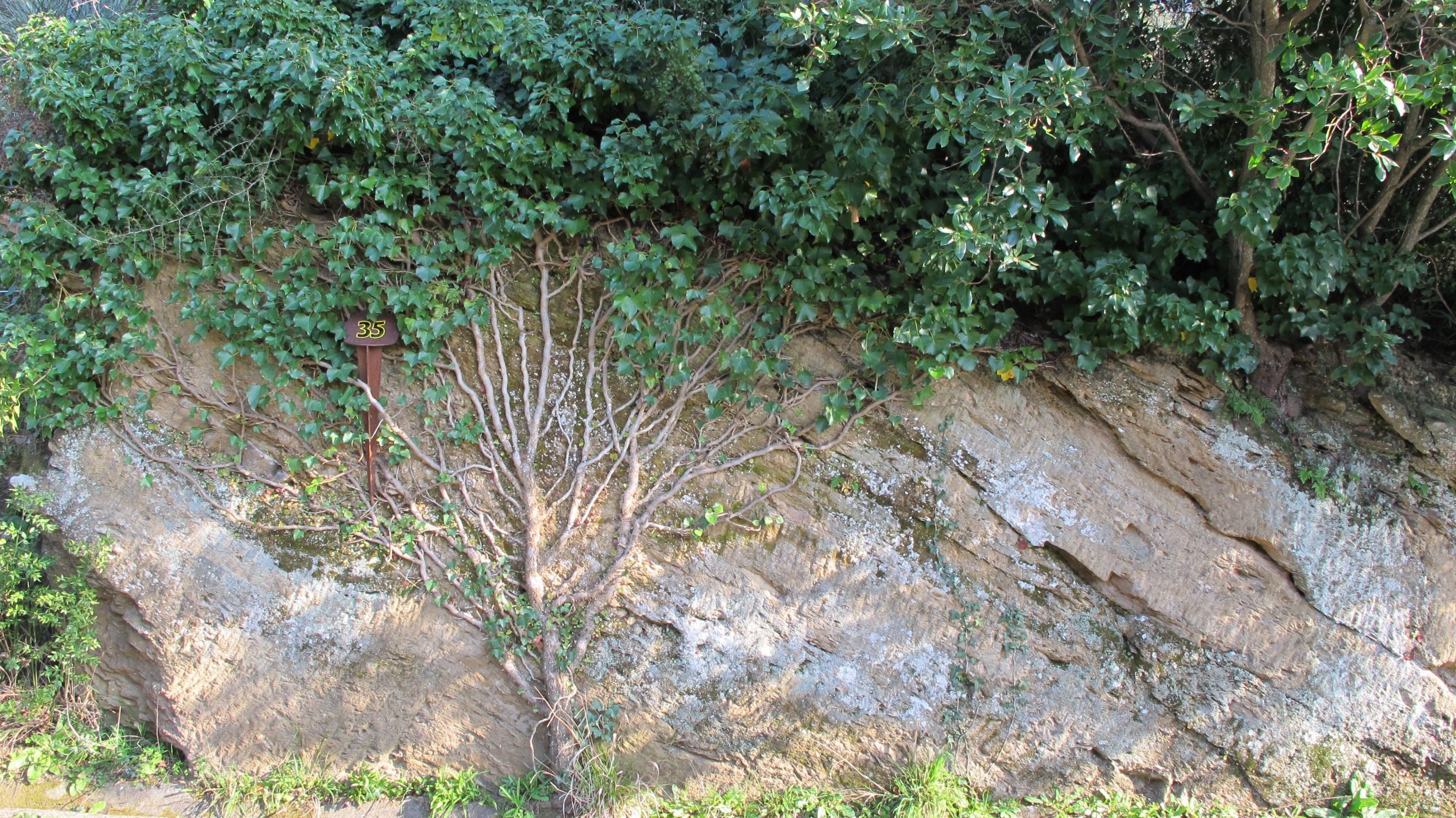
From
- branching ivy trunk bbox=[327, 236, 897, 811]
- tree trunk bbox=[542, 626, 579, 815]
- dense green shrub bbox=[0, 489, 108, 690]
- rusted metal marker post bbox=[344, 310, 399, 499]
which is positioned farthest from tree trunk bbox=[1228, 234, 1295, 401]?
dense green shrub bbox=[0, 489, 108, 690]

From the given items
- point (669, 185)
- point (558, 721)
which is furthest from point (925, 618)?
point (669, 185)

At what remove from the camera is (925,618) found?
386 centimetres

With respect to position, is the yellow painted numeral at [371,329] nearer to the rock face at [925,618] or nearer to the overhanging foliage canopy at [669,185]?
the overhanging foliage canopy at [669,185]

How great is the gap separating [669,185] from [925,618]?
2.28 meters

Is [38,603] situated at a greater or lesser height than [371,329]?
lesser

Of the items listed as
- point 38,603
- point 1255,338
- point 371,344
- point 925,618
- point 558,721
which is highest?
point 1255,338

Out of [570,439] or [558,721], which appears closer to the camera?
[558,721]

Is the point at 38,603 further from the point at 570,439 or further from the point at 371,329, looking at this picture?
the point at 570,439

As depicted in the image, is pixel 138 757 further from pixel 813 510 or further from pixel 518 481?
pixel 813 510

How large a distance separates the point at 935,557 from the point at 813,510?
23.1 inches

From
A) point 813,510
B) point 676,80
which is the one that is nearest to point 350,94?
point 676,80

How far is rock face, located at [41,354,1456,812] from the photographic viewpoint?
3789 mm

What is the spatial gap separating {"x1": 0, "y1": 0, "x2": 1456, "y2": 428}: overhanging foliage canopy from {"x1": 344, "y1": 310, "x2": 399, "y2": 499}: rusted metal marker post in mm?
94

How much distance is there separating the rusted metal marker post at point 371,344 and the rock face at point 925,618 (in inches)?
23.6
